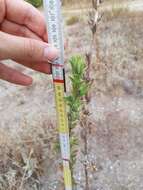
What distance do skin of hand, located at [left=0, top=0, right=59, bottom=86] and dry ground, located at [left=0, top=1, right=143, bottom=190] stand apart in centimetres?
61

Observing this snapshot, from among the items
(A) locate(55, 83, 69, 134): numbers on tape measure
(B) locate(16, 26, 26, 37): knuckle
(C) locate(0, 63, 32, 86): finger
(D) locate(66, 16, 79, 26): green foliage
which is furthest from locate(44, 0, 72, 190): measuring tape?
(D) locate(66, 16, 79, 26): green foliage

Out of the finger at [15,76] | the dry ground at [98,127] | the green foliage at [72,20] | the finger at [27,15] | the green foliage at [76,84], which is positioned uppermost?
the finger at [27,15]

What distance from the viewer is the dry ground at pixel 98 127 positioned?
A: 2.57 m

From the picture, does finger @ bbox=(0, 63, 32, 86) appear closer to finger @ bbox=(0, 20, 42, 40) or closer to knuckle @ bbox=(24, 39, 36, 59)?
finger @ bbox=(0, 20, 42, 40)

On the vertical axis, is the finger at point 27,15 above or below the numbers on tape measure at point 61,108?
above

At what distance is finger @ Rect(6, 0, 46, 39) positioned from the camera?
205 cm

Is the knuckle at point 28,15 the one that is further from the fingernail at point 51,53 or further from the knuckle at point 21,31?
the fingernail at point 51,53

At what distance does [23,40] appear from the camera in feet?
5.61

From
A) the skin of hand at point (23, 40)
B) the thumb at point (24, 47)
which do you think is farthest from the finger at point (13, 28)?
the thumb at point (24, 47)

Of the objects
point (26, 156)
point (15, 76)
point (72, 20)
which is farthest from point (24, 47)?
point (72, 20)

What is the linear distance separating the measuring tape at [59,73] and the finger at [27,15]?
0.33 meters

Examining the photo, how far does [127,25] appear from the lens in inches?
181

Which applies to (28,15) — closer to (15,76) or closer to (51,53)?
(15,76)

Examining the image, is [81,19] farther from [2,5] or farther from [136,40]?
[2,5]
